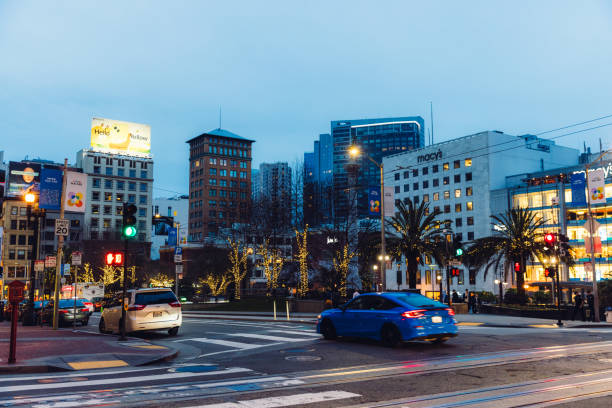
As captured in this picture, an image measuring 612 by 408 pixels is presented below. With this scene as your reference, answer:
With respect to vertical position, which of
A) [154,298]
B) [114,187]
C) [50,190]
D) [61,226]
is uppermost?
[114,187]

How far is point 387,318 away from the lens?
14.6 metres

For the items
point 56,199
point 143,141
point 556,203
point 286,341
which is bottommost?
point 286,341

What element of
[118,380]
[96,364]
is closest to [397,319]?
[118,380]

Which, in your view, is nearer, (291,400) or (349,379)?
(291,400)

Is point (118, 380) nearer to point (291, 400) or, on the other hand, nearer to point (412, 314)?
point (291, 400)

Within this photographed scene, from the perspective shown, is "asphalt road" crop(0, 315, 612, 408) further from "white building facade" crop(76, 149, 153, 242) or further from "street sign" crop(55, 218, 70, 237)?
"white building facade" crop(76, 149, 153, 242)

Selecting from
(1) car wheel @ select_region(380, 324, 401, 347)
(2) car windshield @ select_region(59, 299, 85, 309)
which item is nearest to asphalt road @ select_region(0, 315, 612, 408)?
(1) car wheel @ select_region(380, 324, 401, 347)

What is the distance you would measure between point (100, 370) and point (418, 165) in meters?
106

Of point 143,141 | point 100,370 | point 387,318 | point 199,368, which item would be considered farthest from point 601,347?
point 143,141

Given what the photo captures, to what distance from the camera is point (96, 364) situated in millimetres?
11961

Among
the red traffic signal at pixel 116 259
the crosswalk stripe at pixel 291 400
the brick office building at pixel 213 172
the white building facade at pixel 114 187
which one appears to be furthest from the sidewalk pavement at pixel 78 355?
the brick office building at pixel 213 172

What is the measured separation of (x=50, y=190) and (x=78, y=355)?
11.6 metres

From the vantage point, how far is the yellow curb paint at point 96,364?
11562 millimetres

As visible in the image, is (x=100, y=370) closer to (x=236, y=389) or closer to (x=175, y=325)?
(x=236, y=389)
